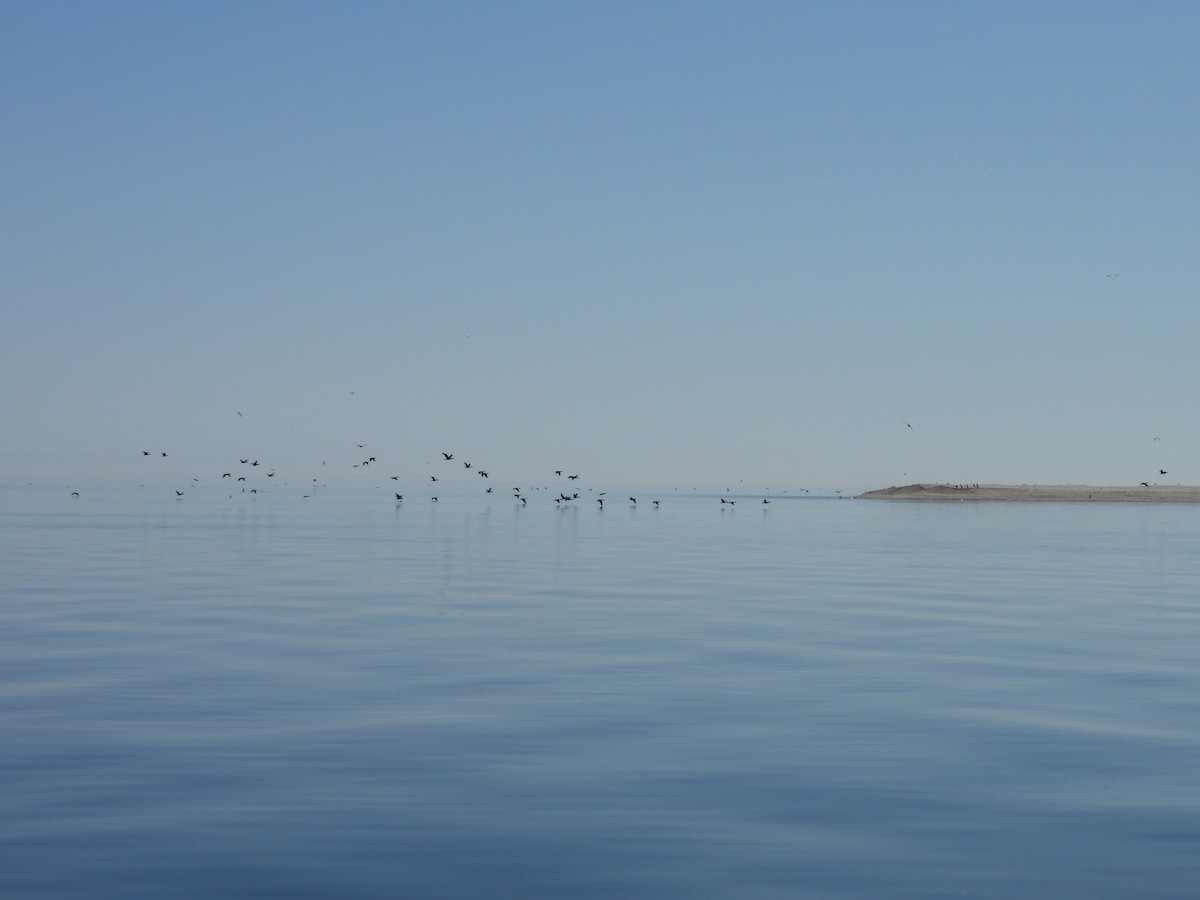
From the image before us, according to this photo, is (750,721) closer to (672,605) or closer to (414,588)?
(672,605)

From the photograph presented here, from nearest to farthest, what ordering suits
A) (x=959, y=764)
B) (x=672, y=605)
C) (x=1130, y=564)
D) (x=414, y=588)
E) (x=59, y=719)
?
(x=959, y=764) → (x=59, y=719) → (x=672, y=605) → (x=414, y=588) → (x=1130, y=564)

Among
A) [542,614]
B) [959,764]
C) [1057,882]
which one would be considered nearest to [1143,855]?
[1057,882]

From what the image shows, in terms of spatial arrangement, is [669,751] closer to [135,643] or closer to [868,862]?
[868,862]

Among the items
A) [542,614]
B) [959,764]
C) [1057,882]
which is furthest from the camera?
[542,614]

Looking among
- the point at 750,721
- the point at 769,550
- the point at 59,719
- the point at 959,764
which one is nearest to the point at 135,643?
the point at 59,719

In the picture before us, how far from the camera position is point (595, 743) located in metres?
17.7

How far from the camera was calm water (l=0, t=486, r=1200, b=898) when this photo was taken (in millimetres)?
12320

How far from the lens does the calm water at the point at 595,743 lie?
12.3 meters

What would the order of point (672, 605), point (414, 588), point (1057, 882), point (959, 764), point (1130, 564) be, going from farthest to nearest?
point (1130, 564) → point (414, 588) → point (672, 605) → point (959, 764) → point (1057, 882)

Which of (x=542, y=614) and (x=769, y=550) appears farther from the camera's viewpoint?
(x=769, y=550)

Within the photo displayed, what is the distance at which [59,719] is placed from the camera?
747 inches

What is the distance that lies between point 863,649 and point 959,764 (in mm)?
11129

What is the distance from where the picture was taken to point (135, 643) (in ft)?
91.2

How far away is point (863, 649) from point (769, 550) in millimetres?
40650
